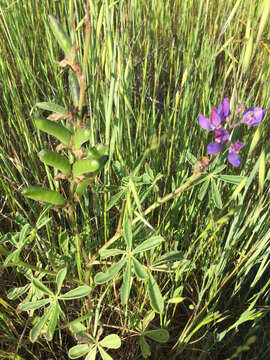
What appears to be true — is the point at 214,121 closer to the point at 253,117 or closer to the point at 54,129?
the point at 253,117

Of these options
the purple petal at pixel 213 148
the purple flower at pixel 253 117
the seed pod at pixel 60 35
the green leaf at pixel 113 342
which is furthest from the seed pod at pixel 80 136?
the green leaf at pixel 113 342

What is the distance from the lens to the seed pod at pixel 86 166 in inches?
21.4

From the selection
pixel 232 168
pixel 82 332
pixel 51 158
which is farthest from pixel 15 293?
pixel 232 168

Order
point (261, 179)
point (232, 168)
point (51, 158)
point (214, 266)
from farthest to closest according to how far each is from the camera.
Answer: point (232, 168)
point (214, 266)
point (261, 179)
point (51, 158)

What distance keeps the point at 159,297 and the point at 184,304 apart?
0.39m

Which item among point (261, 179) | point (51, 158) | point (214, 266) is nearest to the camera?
point (51, 158)

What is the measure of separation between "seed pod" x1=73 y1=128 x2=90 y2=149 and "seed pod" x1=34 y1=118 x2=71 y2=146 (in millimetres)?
18

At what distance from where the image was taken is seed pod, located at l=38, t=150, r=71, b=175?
0.56 metres

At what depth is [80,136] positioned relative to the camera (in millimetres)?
602

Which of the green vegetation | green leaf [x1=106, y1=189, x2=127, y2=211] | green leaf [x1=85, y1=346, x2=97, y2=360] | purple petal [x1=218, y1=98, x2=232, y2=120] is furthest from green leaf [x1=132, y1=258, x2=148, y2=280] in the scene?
purple petal [x1=218, y1=98, x2=232, y2=120]

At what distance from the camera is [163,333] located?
34.3 inches

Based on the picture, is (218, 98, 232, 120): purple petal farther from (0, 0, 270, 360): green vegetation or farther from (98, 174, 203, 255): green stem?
(98, 174, 203, 255): green stem

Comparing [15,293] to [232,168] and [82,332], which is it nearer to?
[82,332]

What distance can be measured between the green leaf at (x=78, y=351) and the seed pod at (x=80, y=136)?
53 cm
